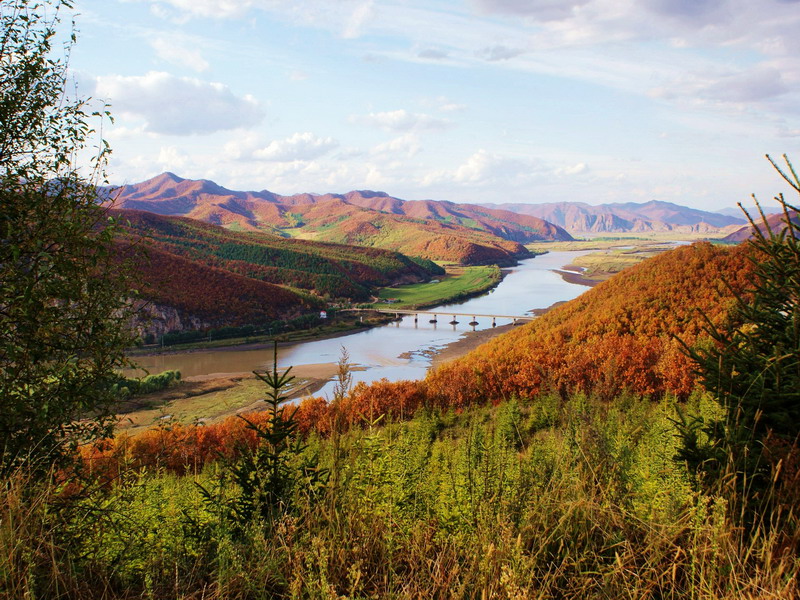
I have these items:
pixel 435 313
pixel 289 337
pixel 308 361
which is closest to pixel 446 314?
pixel 435 313

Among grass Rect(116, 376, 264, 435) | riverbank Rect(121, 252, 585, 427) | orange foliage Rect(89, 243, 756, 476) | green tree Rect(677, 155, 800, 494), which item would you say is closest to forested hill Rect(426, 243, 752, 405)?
orange foliage Rect(89, 243, 756, 476)

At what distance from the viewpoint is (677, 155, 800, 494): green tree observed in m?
2.93

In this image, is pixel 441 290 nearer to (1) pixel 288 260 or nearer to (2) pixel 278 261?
(1) pixel 288 260

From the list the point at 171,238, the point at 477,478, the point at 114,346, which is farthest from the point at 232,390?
the point at 171,238

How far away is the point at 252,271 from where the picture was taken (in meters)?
91.8

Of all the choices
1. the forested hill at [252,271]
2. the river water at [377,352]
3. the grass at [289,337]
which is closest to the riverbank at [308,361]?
the river water at [377,352]

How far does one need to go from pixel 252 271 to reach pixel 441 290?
3530 centimetres

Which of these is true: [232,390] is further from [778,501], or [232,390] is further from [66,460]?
[778,501]

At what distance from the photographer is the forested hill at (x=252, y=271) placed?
64938 mm

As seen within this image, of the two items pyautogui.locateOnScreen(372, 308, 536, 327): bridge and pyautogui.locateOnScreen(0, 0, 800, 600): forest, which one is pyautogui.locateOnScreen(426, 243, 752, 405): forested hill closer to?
pyautogui.locateOnScreen(0, 0, 800, 600): forest

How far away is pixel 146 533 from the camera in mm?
3250

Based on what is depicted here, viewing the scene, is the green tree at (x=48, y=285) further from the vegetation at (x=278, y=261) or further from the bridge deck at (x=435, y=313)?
the vegetation at (x=278, y=261)

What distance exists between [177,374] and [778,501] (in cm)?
4355

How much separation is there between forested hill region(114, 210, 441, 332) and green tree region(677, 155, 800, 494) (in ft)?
119
